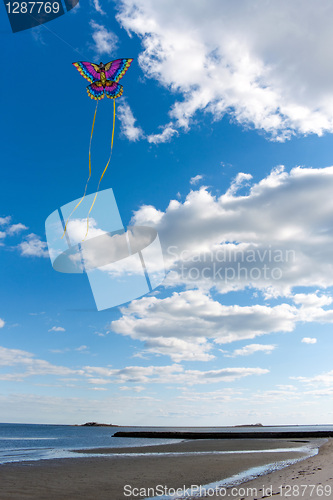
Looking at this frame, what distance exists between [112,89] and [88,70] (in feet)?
3.13

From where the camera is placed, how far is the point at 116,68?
1044 centimetres

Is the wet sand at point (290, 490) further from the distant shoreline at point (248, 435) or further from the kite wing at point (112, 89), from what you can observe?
the distant shoreline at point (248, 435)

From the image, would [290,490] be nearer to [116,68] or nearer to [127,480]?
[127,480]

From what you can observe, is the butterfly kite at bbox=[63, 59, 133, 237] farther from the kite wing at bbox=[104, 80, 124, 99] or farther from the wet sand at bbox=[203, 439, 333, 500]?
the wet sand at bbox=[203, 439, 333, 500]

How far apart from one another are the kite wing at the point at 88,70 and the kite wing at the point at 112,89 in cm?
38

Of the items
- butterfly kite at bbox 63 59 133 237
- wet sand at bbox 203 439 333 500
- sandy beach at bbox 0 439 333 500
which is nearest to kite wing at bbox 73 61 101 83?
butterfly kite at bbox 63 59 133 237

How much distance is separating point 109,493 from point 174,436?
49969 mm

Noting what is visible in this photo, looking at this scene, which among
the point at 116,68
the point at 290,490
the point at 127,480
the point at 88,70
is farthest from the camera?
the point at 127,480

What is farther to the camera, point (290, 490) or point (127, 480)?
point (127, 480)

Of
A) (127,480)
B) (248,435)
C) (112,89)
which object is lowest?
(248,435)

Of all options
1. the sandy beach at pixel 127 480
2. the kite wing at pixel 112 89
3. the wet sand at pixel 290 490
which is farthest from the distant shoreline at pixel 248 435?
the kite wing at pixel 112 89

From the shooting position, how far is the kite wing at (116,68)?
405 inches

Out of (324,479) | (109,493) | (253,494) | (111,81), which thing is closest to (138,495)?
(109,493)

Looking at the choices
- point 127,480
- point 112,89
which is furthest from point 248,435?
point 112,89
